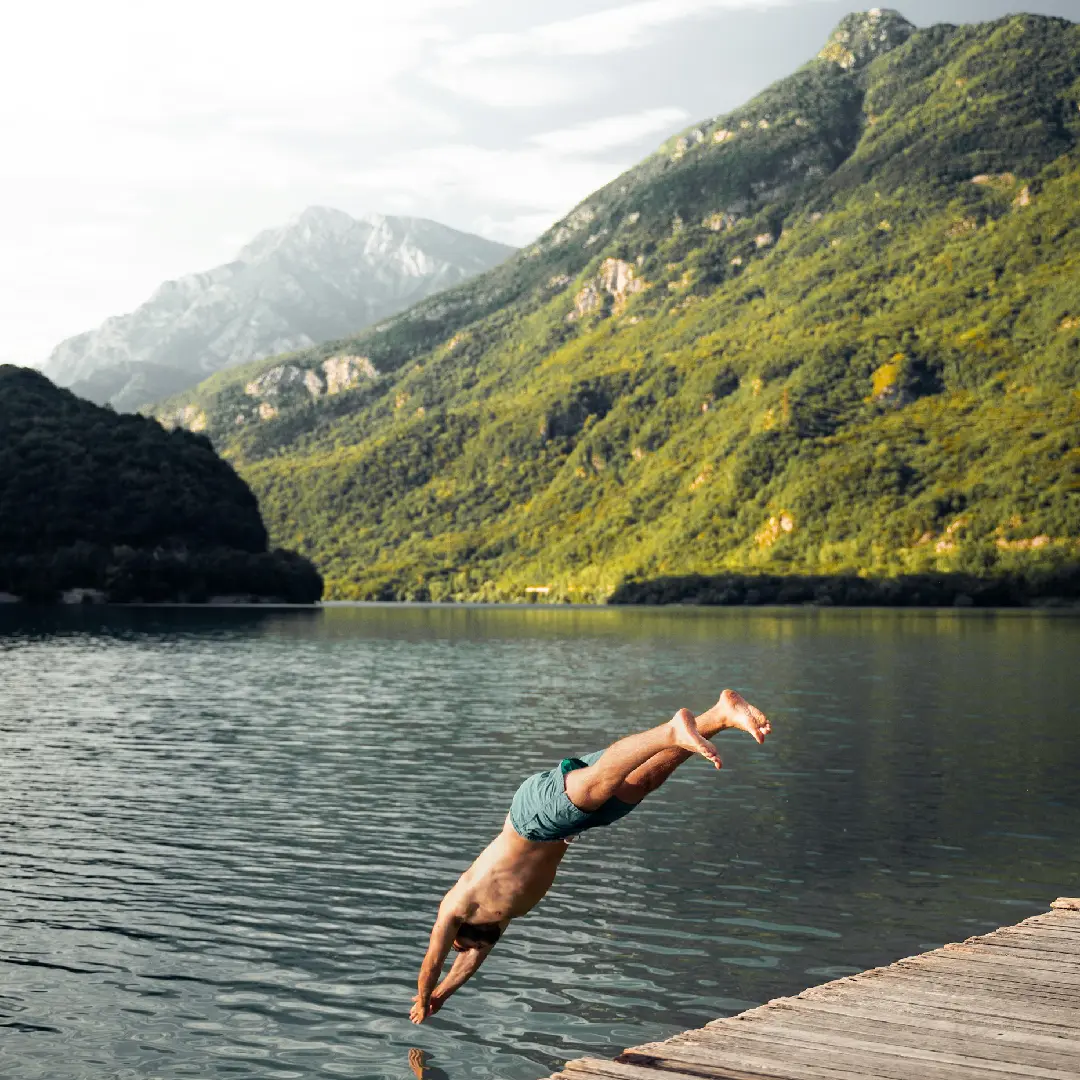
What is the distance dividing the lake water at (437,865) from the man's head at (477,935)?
2.63 m

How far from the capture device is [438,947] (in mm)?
13023

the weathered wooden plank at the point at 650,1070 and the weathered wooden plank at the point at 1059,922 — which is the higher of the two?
the weathered wooden plank at the point at 650,1070

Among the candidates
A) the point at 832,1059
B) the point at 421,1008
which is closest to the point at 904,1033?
the point at 832,1059

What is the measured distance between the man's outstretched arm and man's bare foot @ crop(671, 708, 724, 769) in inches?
143

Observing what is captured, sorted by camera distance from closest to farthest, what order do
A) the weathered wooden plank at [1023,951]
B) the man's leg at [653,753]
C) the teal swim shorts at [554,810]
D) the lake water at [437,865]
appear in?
the man's leg at [653,753], the teal swim shorts at [554,810], the weathered wooden plank at [1023,951], the lake water at [437,865]

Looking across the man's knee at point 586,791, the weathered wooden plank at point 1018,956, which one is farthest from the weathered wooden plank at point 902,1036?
the weathered wooden plank at point 1018,956

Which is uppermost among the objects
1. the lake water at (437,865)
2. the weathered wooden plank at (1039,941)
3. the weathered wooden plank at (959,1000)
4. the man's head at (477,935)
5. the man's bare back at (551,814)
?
the man's bare back at (551,814)

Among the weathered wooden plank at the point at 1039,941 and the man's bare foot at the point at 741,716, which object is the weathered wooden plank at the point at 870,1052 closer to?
the man's bare foot at the point at 741,716

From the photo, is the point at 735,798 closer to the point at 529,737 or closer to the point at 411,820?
the point at 411,820

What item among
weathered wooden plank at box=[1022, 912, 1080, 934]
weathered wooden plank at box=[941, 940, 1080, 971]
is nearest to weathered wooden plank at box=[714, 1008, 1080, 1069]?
weathered wooden plank at box=[941, 940, 1080, 971]

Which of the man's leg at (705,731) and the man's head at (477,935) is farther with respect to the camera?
the man's head at (477,935)

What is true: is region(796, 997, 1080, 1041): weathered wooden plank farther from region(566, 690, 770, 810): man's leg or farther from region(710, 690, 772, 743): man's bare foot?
region(710, 690, 772, 743): man's bare foot

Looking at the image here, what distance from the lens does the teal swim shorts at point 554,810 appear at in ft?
37.7

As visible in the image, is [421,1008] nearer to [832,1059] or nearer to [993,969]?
[832,1059]
